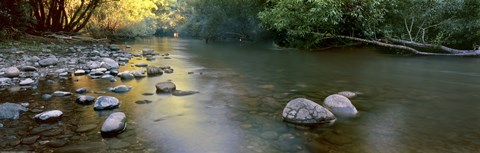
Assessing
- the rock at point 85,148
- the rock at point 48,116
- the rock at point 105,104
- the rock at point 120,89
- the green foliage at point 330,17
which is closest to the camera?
the rock at point 85,148

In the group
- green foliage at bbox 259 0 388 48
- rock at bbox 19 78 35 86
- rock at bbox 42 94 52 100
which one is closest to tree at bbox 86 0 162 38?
green foliage at bbox 259 0 388 48

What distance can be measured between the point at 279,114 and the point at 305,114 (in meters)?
0.55

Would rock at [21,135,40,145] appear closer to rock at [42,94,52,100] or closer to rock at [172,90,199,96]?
rock at [42,94,52,100]

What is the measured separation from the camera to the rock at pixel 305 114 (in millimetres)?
4664

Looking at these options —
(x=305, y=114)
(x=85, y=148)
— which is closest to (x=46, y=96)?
Answer: (x=85, y=148)

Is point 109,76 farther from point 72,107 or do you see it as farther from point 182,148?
point 182,148

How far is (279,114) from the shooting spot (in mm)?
5164

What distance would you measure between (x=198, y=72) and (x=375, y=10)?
26.2 ft

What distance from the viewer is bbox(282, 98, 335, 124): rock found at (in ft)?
15.3

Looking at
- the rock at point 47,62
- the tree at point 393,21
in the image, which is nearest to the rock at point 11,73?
the rock at point 47,62

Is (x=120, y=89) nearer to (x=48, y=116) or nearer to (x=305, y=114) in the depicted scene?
(x=48, y=116)

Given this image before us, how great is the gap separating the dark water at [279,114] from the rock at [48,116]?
16 centimetres

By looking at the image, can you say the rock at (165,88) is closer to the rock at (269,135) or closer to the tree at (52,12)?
the rock at (269,135)

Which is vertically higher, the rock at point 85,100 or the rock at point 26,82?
the rock at point 26,82
